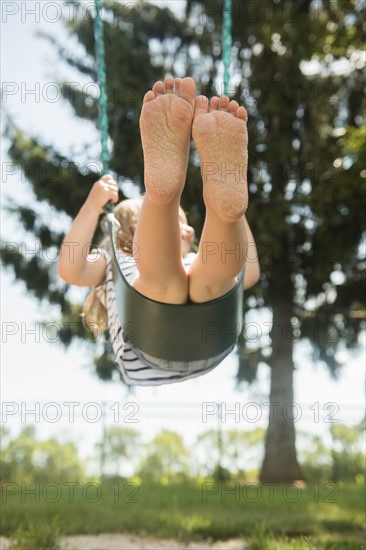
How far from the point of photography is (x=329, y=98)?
6.92 m

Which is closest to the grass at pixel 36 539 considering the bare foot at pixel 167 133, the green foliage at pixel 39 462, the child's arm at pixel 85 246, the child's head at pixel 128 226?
the child's arm at pixel 85 246

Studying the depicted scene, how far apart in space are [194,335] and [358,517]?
8.83 ft

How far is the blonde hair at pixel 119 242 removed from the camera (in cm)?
263

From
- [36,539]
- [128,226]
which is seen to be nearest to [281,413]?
[36,539]

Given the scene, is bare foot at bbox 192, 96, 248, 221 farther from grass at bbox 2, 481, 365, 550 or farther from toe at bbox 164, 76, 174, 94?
grass at bbox 2, 481, 365, 550

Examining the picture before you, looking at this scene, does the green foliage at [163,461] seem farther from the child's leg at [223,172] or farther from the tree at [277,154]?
the child's leg at [223,172]

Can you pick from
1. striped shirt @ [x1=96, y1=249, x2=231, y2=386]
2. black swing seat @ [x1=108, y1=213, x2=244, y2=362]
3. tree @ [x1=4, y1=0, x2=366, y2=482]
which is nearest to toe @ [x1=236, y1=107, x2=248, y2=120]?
black swing seat @ [x1=108, y1=213, x2=244, y2=362]

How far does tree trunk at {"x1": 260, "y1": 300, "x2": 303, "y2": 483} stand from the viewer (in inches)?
262

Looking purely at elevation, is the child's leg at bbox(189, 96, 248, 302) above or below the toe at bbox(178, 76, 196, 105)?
below

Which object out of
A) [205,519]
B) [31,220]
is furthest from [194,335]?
[31,220]

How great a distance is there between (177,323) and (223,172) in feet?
1.83

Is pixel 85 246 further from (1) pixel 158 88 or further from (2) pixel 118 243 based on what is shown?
(1) pixel 158 88

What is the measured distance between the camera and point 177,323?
2.09 metres

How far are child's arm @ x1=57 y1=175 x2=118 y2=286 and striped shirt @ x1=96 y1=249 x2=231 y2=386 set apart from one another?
71 millimetres
